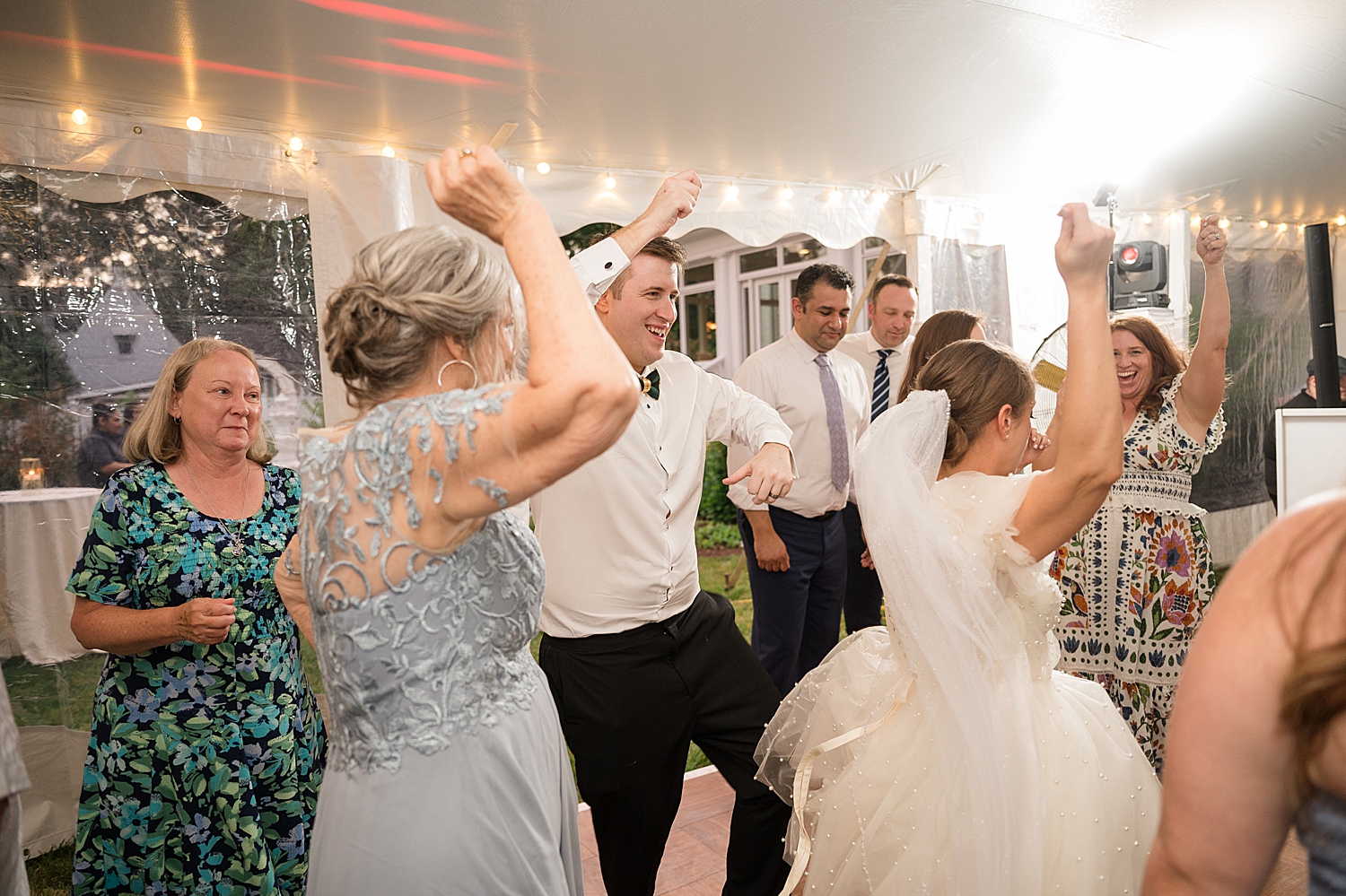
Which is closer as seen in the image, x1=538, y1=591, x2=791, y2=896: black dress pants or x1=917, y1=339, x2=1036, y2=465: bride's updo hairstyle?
x1=917, y1=339, x2=1036, y2=465: bride's updo hairstyle

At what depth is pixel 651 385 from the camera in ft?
7.97

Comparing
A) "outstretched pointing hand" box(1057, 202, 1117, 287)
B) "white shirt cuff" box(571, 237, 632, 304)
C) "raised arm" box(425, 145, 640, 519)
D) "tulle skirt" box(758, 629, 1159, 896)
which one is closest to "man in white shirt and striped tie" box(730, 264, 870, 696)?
"white shirt cuff" box(571, 237, 632, 304)

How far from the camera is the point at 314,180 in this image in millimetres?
3568

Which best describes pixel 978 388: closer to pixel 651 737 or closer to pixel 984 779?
pixel 984 779

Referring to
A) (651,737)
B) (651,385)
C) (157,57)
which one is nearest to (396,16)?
(157,57)

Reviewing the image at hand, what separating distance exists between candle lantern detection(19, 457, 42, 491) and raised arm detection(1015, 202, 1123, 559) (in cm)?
351

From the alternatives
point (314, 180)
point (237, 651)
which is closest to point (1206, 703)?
point (237, 651)

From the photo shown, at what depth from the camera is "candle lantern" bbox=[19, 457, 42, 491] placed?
3.17 meters

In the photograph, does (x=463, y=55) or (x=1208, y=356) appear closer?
(x=1208, y=356)

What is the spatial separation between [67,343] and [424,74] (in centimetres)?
170

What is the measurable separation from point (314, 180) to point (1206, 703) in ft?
12.3

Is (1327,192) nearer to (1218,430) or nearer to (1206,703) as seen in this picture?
(1218,430)

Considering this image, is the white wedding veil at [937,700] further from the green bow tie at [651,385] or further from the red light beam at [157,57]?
the red light beam at [157,57]

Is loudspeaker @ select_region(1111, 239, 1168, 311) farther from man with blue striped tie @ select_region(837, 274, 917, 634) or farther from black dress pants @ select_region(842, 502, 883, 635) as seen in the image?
black dress pants @ select_region(842, 502, 883, 635)
